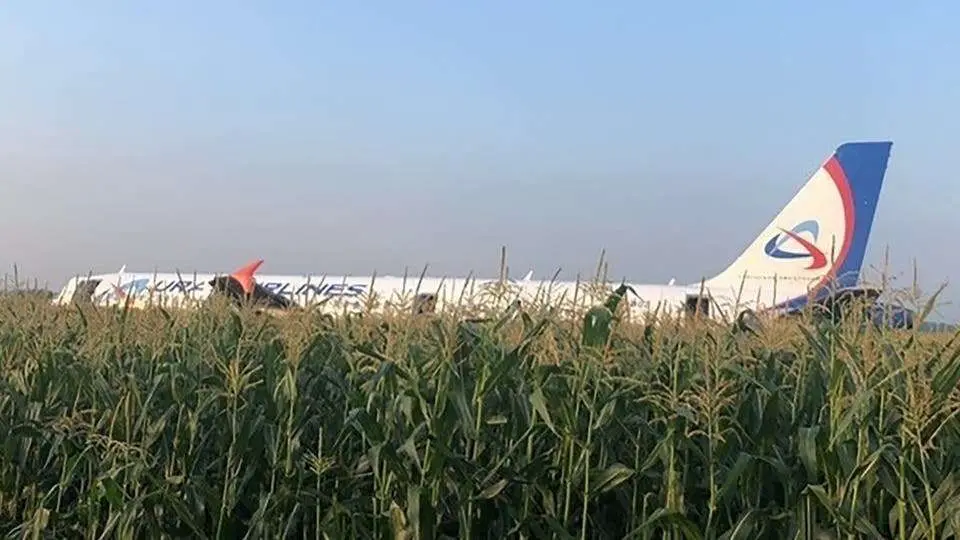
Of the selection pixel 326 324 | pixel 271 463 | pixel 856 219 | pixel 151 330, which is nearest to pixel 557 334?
pixel 271 463

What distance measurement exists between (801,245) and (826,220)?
3.30 feet

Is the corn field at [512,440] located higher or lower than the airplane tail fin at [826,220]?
lower

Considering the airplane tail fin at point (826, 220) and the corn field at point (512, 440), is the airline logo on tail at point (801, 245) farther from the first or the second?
the corn field at point (512, 440)

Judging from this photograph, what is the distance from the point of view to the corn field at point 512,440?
320 centimetres

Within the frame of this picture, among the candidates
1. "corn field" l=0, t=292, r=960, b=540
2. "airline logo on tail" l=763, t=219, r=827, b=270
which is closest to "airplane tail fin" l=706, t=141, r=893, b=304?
"airline logo on tail" l=763, t=219, r=827, b=270

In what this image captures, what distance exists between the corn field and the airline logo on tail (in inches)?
913

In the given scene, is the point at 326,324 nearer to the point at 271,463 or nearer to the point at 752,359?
the point at 271,463

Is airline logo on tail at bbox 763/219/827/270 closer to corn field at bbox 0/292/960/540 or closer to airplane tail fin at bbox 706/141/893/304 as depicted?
airplane tail fin at bbox 706/141/893/304

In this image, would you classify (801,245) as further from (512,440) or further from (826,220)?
(512,440)

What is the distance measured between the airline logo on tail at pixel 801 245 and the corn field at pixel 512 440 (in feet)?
76.1

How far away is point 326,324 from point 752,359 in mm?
2441

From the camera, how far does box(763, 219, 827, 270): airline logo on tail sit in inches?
A: 1045

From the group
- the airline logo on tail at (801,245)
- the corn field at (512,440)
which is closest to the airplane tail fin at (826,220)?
the airline logo on tail at (801,245)

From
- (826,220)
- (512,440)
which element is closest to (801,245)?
(826,220)
